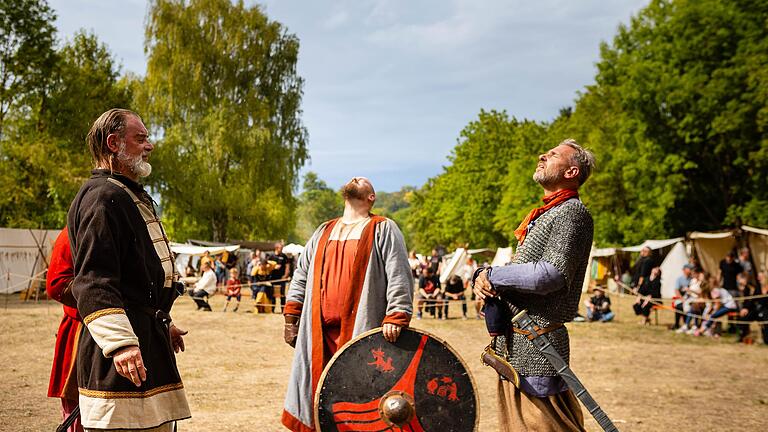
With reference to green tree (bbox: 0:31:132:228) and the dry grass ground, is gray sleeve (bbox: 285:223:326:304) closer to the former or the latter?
the dry grass ground

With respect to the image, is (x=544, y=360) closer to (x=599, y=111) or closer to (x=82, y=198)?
(x=82, y=198)

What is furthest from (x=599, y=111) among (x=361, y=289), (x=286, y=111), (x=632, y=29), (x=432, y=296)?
(x=361, y=289)

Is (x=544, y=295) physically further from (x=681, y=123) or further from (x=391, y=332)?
(x=681, y=123)

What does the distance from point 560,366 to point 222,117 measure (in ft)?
80.4

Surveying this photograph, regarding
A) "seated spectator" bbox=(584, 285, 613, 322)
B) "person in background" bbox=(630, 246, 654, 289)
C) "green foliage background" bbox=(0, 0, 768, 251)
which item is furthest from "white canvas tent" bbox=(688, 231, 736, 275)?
"person in background" bbox=(630, 246, 654, 289)

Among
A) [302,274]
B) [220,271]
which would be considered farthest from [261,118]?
[302,274]

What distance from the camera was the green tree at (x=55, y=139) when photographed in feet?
80.2

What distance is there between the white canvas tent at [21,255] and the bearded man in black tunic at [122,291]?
19.1m

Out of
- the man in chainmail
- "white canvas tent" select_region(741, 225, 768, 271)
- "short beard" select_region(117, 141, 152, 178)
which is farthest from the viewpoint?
"white canvas tent" select_region(741, 225, 768, 271)

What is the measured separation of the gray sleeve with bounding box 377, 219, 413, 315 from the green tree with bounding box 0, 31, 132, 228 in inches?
898

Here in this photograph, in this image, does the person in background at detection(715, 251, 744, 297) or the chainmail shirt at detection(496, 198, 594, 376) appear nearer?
the chainmail shirt at detection(496, 198, 594, 376)

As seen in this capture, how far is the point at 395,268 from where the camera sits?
4.08 metres

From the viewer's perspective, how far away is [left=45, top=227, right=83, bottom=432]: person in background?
3.17m

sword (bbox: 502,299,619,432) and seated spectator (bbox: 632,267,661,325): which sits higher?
sword (bbox: 502,299,619,432)
